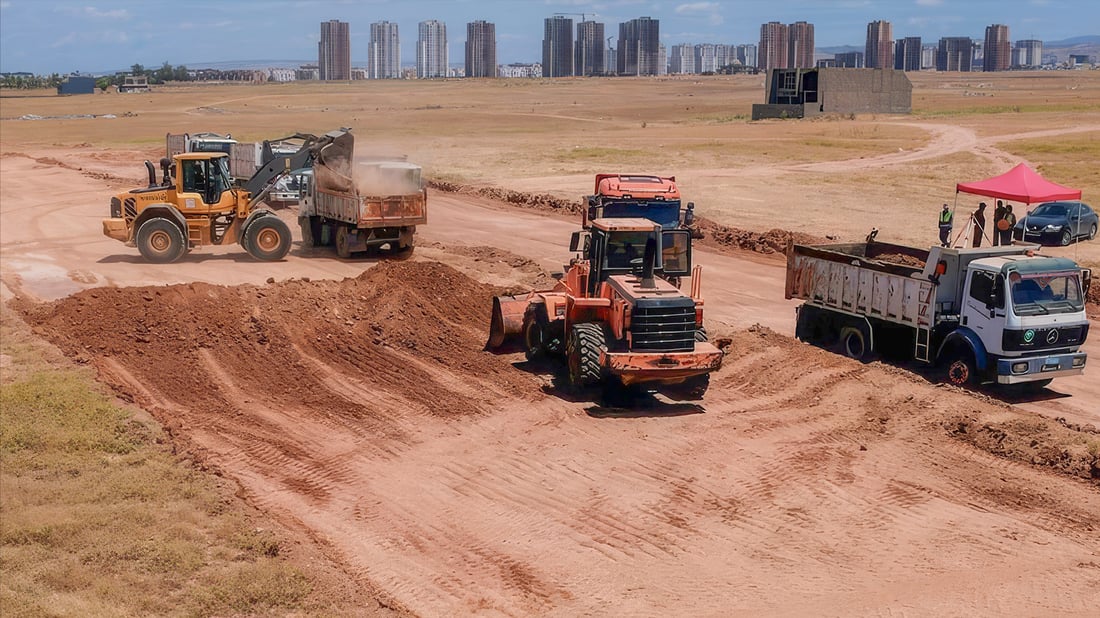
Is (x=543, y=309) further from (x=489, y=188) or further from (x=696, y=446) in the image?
(x=489, y=188)

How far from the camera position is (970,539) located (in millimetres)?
12898

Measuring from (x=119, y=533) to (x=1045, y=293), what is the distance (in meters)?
13.5

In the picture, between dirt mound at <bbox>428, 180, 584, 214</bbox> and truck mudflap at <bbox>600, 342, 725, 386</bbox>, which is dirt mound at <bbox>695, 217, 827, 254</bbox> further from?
truck mudflap at <bbox>600, 342, 725, 386</bbox>

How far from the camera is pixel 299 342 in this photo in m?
20.8

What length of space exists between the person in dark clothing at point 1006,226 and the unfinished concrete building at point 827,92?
65.6 m

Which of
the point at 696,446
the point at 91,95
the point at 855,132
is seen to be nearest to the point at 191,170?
the point at 696,446

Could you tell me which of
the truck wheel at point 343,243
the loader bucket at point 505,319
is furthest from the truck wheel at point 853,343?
the truck wheel at point 343,243

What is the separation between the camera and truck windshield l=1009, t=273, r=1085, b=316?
17.8 meters

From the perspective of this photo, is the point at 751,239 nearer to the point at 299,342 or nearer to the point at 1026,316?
the point at 1026,316

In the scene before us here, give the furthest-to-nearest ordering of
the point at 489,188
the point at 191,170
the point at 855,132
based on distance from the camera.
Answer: the point at 855,132 < the point at 489,188 < the point at 191,170

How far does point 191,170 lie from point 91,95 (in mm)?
167832

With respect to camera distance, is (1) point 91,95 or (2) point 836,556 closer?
(2) point 836,556

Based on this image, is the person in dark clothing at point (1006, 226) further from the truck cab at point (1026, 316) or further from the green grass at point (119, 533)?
the green grass at point (119, 533)

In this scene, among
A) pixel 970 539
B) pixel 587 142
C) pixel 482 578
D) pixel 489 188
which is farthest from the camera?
pixel 587 142
